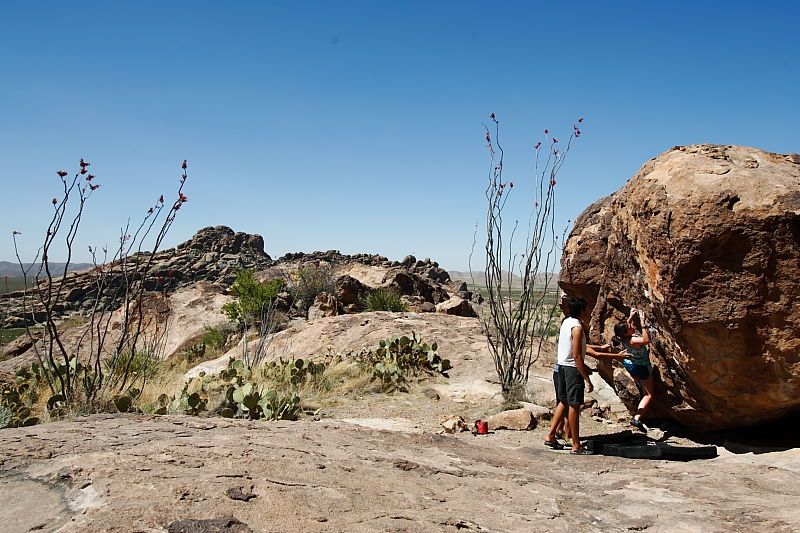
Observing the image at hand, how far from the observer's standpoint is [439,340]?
11.6m

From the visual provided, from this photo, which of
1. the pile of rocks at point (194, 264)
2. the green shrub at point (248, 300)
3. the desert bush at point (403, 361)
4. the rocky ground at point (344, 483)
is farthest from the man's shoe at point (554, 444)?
the pile of rocks at point (194, 264)

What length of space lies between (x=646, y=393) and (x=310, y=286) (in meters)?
14.4

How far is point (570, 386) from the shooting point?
6.13 meters

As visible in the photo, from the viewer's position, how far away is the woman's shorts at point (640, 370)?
6.13 metres

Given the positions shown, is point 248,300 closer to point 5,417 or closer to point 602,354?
point 5,417

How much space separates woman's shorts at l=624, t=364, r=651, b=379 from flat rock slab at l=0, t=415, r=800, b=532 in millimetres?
1007

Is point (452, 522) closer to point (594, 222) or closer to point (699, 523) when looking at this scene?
point (699, 523)

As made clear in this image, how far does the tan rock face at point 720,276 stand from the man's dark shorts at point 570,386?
0.76 metres

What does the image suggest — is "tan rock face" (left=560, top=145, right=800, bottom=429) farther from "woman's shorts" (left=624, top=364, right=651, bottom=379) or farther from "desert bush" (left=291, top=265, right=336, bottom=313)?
"desert bush" (left=291, top=265, right=336, bottom=313)

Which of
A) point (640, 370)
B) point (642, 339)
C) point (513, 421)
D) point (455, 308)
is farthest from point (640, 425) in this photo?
point (455, 308)

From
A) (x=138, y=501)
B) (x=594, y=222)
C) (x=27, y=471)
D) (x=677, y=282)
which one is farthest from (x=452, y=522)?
(x=594, y=222)

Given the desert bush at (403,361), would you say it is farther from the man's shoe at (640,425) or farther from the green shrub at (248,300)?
the green shrub at (248,300)

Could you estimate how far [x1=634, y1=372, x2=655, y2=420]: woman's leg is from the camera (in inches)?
244

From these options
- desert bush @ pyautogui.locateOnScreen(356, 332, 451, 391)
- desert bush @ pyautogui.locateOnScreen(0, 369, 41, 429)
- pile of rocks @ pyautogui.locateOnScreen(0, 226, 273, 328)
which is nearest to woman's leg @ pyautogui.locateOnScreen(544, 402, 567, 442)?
desert bush @ pyautogui.locateOnScreen(356, 332, 451, 391)
